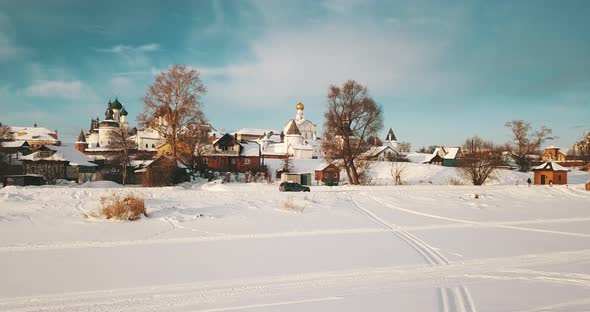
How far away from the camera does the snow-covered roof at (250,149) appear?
184 ft

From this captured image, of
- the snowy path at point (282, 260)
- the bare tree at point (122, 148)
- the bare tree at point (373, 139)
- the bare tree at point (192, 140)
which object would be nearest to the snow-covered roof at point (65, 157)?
the bare tree at point (122, 148)

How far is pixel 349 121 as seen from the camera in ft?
122

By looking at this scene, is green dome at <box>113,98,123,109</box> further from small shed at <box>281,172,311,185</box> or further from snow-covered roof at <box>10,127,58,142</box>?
small shed at <box>281,172,311,185</box>

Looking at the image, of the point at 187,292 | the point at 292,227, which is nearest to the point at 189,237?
the point at 292,227

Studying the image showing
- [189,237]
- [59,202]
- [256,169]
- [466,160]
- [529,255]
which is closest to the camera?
[529,255]

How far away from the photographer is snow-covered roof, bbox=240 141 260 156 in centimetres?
5597

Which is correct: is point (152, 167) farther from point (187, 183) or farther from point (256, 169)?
point (256, 169)

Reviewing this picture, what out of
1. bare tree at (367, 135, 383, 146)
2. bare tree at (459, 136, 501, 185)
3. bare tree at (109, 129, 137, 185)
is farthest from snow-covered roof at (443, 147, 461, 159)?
bare tree at (109, 129, 137, 185)

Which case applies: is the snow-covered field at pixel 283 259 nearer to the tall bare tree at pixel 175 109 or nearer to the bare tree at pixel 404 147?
the tall bare tree at pixel 175 109

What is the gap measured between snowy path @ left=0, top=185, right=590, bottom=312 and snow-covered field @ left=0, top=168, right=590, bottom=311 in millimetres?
43

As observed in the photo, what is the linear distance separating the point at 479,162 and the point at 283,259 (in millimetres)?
36078

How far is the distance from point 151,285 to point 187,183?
28.3 m

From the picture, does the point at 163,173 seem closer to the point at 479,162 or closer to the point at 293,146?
the point at 479,162

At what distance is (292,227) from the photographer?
14438mm
